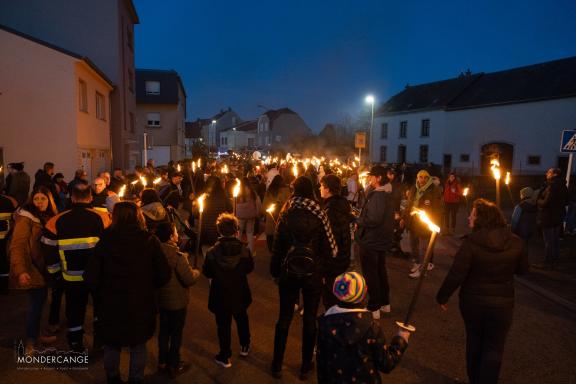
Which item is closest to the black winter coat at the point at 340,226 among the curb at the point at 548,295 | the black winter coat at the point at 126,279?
the black winter coat at the point at 126,279

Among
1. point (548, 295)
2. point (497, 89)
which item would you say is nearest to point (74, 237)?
point (548, 295)

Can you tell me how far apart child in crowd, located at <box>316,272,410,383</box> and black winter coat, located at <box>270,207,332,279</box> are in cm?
129

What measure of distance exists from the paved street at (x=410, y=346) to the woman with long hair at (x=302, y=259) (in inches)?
19.4

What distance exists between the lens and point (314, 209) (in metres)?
4.10

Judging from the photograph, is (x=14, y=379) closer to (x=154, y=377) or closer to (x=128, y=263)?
(x=154, y=377)

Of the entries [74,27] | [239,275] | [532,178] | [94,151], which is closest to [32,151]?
[94,151]

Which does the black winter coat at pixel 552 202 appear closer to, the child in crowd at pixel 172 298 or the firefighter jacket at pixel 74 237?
the child in crowd at pixel 172 298

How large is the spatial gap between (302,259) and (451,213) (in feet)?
31.4

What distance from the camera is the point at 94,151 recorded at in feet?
58.2

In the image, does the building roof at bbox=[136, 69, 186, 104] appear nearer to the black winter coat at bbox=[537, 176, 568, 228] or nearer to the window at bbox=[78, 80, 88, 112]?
the window at bbox=[78, 80, 88, 112]

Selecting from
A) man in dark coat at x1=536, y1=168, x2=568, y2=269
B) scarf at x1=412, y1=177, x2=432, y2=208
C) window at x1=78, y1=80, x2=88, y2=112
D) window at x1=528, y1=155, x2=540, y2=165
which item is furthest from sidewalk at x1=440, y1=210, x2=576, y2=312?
window at x1=528, y1=155, x2=540, y2=165

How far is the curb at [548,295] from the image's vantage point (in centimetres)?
620

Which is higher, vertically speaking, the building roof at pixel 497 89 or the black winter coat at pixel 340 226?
the building roof at pixel 497 89

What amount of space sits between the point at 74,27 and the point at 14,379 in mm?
20889
